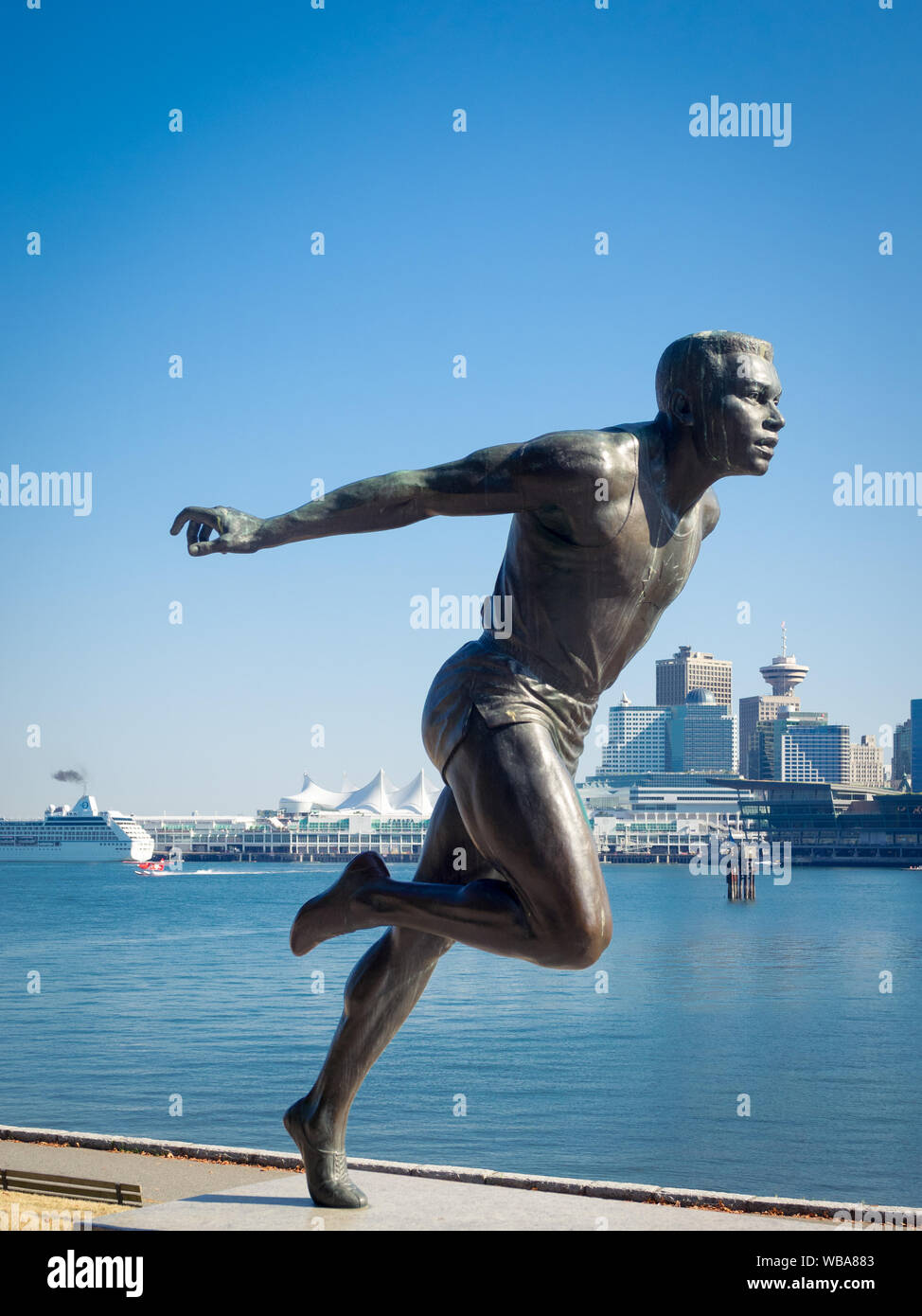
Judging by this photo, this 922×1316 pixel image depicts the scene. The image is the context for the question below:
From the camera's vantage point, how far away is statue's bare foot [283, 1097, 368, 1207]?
17.1ft

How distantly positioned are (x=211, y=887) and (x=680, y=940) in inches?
2554

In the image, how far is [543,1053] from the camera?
33438 mm

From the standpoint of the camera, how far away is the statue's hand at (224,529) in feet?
15.3

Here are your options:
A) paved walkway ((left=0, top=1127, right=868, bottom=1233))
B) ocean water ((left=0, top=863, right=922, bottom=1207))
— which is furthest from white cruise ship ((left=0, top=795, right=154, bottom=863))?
paved walkway ((left=0, top=1127, right=868, bottom=1233))

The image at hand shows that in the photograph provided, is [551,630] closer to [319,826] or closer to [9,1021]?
[9,1021]

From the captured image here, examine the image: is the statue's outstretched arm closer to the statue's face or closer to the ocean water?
the statue's face

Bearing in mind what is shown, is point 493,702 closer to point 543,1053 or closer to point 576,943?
point 576,943

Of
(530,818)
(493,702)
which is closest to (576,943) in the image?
(530,818)

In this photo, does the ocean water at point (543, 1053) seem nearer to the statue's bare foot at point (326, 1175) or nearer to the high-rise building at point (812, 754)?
the statue's bare foot at point (326, 1175)

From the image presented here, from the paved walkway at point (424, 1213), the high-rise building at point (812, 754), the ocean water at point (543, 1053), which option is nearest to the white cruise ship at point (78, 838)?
the ocean water at point (543, 1053)

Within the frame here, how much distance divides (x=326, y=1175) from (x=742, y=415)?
120 inches

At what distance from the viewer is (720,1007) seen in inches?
1709

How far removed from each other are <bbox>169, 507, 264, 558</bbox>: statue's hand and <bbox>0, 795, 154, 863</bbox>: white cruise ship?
138729 millimetres

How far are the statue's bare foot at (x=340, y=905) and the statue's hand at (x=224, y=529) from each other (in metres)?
1.10
